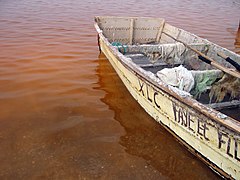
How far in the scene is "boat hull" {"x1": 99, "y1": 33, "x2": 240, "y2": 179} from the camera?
10.1 feet

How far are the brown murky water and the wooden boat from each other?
1.54 feet

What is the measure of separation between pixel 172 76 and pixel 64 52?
15.7ft

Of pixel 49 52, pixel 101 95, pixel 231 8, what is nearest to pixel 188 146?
pixel 101 95

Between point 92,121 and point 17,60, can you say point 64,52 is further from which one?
point 92,121

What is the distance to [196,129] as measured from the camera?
351cm

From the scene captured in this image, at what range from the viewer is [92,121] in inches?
194

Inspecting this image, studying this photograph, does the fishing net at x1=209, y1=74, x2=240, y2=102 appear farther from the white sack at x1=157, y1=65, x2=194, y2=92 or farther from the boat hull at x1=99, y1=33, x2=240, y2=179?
the boat hull at x1=99, y1=33, x2=240, y2=179

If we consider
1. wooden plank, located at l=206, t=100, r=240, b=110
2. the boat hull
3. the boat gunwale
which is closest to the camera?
the boat gunwale

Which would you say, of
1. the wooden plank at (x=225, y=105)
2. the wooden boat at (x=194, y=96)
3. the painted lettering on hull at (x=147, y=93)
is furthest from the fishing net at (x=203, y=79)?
the painted lettering on hull at (x=147, y=93)

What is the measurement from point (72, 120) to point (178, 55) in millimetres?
3045

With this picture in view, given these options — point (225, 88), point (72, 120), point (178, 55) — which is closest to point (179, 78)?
point (225, 88)

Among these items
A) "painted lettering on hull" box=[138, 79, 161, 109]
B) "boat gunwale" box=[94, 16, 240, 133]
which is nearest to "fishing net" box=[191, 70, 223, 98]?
"painted lettering on hull" box=[138, 79, 161, 109]

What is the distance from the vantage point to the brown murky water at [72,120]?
12.7ft

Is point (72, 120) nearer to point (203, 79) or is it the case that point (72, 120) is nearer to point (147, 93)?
point (147, 93)
